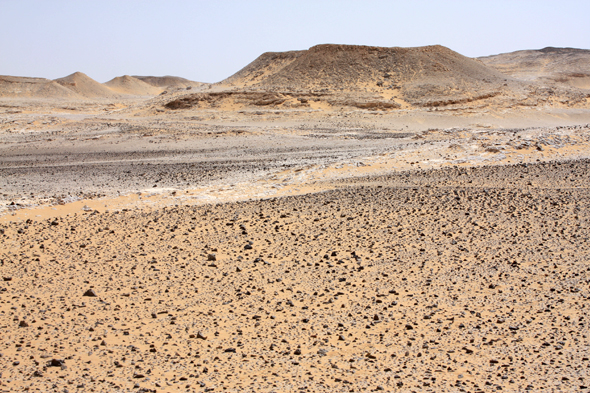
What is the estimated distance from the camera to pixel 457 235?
7.21 m

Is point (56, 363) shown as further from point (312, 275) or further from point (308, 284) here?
point (312, 275)

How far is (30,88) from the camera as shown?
270 feet

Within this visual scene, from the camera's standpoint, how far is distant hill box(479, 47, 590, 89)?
67.0 metres

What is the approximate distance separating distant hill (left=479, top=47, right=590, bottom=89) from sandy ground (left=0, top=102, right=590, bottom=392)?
6352 centimetres

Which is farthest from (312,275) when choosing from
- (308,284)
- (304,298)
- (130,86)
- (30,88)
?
(130,86)

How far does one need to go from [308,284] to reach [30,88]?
Answer: 92.0m

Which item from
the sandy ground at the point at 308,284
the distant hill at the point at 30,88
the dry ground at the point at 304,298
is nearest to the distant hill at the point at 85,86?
the distant hill at the point at 30,88

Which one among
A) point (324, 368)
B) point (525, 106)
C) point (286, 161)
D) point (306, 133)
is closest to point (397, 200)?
point (324, 368)

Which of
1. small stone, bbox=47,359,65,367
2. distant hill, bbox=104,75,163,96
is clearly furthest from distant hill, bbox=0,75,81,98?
small stone, bbox=47,359,65,367

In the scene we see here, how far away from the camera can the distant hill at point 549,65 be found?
67.0 meters

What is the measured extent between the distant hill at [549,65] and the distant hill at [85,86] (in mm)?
78833

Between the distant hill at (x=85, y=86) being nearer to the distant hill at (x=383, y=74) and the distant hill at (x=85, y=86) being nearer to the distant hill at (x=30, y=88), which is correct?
the distant hill at (x=30, y=88)

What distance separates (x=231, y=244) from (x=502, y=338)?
4012mm

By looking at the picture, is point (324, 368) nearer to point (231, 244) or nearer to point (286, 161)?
point (231, 244)
